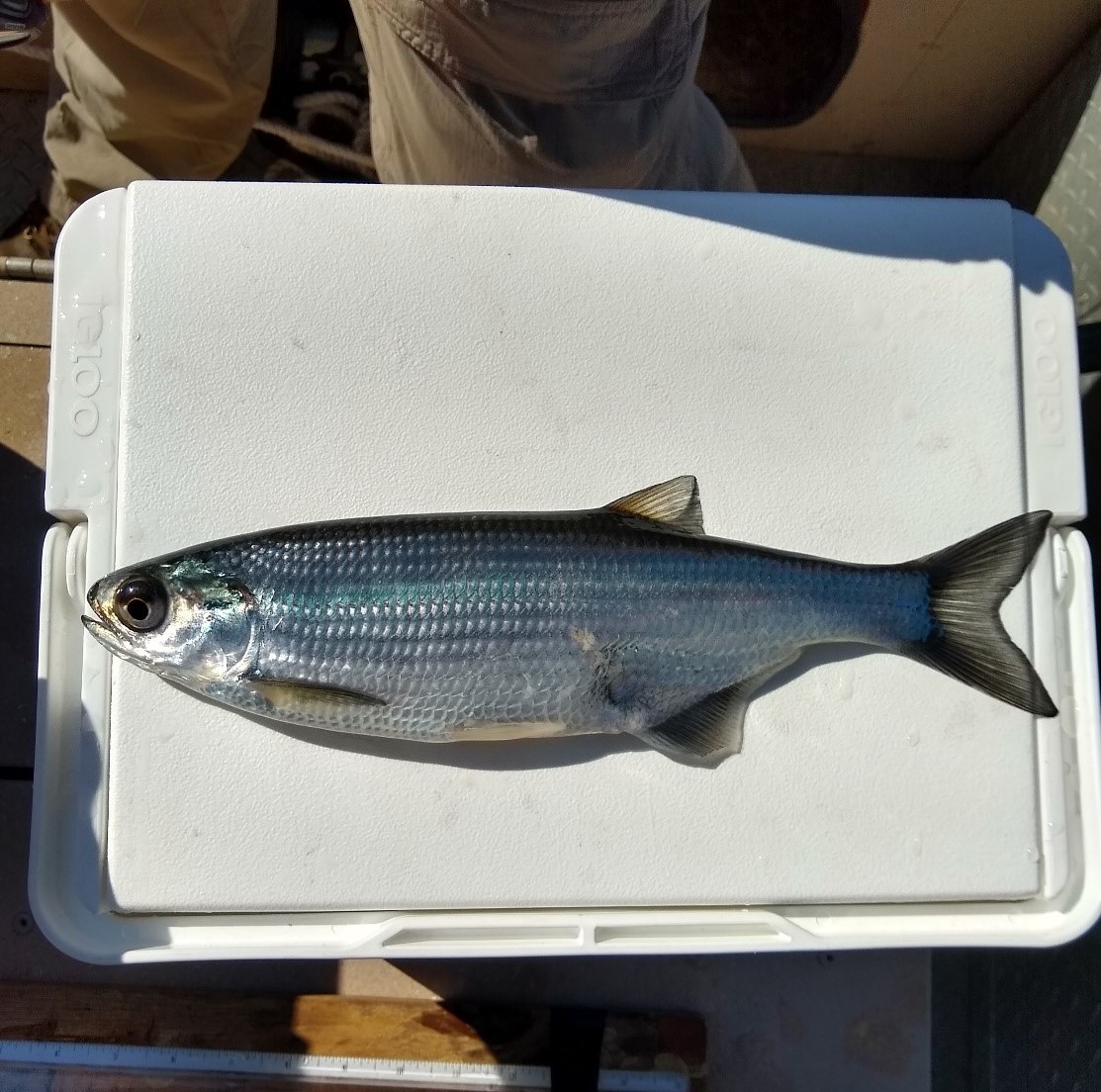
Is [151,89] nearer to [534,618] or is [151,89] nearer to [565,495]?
[565,495]

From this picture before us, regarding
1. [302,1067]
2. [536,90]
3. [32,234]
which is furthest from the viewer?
[32,234]

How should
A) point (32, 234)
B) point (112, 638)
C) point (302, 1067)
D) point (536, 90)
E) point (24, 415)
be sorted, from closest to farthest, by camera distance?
point (536, 90) < point (112, 638) < point (302, 1067) < point (24, 415) < point (32, 234)

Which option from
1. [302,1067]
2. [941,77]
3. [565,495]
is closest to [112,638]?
[565,495]

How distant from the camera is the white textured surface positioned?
5.61 feet

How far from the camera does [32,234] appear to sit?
100.0 inches

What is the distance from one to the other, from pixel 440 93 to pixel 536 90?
8.0 inches

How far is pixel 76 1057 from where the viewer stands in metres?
2.06

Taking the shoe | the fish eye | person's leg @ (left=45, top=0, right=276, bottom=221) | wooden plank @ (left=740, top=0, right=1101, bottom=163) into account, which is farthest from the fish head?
wooden plank @ (left=740, top=0, right=1101, bottom=163)

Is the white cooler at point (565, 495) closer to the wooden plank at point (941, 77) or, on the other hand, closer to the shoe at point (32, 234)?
the wooden plank at point (941, 77)

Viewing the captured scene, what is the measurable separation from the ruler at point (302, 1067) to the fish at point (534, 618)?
1.00 metres

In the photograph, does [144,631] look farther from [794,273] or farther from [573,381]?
[794,273]

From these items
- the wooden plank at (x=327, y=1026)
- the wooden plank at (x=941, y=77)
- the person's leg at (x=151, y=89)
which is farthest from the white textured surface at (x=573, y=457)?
the wooden plank at (x=941, y=77)

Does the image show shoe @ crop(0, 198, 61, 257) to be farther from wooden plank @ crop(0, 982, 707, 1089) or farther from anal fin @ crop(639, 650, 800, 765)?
anal fin @ crop(639, 650, 800, 765)

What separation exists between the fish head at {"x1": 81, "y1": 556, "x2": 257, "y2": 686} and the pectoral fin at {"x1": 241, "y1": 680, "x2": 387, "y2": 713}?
6 cm
